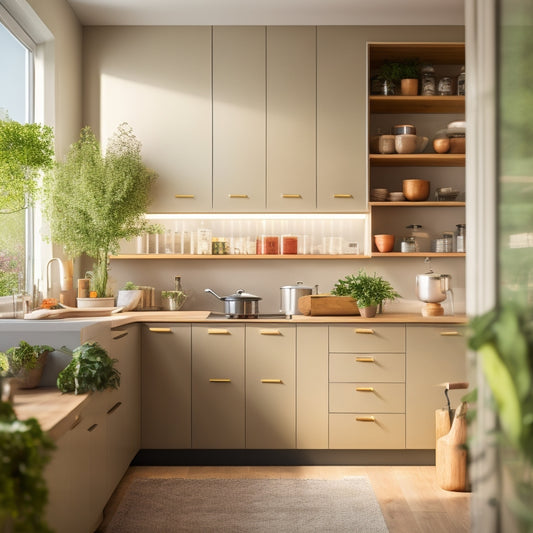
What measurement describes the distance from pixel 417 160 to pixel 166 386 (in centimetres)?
233

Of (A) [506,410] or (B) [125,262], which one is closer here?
(A) [506,410]

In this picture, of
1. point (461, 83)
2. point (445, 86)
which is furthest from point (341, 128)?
point (461, 83)

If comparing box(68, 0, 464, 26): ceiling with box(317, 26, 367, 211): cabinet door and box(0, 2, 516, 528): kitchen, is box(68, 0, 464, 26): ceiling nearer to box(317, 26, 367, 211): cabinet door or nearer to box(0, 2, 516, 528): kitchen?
box(0, 2, 516, 528): kitchen

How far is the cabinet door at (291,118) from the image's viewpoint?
4367mm

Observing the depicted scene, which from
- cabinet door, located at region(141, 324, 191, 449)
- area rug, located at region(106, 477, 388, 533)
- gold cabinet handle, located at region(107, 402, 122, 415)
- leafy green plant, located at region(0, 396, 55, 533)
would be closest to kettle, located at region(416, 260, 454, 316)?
area rug, located at region(106, 477, 388, 533)

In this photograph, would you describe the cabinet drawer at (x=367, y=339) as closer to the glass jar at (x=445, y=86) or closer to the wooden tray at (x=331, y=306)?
the wooden tray at (x=331, y=306)

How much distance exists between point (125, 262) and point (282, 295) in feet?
4.00

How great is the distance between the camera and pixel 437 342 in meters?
3.90

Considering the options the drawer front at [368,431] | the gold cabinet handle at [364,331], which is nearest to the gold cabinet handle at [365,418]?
the drawer front at [368,431]

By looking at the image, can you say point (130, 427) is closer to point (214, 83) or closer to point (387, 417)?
point (387, 417)

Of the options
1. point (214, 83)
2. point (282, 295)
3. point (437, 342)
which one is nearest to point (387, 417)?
point (437, 342)

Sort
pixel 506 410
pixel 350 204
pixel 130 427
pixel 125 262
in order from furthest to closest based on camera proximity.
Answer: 1. pixel 125 262
2. pixel 350 204
3. pixel 130 427
4. pixel 506 410

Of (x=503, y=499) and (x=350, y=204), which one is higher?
(x=350, y=204)

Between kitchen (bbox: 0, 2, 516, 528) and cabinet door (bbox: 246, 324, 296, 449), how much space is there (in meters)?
0.73
